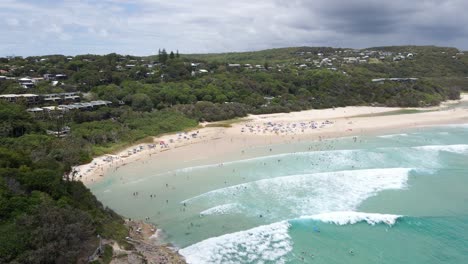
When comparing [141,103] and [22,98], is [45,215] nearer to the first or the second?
[22,98]

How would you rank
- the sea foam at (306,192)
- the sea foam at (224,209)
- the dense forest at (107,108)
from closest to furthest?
the dense forest at (107,108) → the sea foam at (224,209) → the sea foam at (306,192)

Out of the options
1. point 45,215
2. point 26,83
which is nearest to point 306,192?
point 45,215

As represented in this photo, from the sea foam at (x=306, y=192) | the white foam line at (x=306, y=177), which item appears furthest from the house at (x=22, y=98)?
the sea foam at (x=306, y=192)

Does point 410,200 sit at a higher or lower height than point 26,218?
lower

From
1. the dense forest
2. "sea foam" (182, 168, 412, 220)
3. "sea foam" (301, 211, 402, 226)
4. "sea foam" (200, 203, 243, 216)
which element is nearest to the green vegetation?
the dense forest

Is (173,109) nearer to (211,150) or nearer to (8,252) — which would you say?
(211,150)

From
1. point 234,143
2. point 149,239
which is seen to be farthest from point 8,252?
point 234,143

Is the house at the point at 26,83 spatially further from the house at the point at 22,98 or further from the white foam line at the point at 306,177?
the white foam line at the point at 306,177
